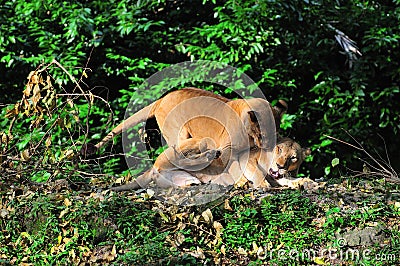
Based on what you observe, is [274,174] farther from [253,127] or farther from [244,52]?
[244,52]

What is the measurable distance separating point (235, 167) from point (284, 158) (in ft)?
1.46

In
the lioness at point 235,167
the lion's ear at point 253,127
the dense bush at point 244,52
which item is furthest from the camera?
the dense bush at point 244,52

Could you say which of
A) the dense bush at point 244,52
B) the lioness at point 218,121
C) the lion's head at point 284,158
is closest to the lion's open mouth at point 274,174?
the lion's head at point 284,158

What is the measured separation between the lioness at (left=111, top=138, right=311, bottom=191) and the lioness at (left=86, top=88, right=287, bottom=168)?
0.24 ft

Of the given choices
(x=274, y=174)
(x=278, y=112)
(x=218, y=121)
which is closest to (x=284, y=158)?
(x=274, y=174)

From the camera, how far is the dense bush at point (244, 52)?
352 inches

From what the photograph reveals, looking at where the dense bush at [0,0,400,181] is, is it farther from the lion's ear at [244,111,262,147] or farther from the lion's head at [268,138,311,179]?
the lion's ear at [244,111,262,147]

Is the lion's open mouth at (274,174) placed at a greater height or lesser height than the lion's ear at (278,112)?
lesser

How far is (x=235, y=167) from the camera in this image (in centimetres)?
572

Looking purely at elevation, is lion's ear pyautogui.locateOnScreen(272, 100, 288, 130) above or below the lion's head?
above

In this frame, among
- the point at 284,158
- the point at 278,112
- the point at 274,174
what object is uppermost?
the point at 278,112

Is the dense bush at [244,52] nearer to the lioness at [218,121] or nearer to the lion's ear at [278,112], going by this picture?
the lion's ear at [278,112]

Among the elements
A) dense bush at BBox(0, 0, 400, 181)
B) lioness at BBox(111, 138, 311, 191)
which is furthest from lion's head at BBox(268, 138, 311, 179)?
dense bush at BBox(0, 0, 400, 181)

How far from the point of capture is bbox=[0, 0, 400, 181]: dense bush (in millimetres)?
8930
